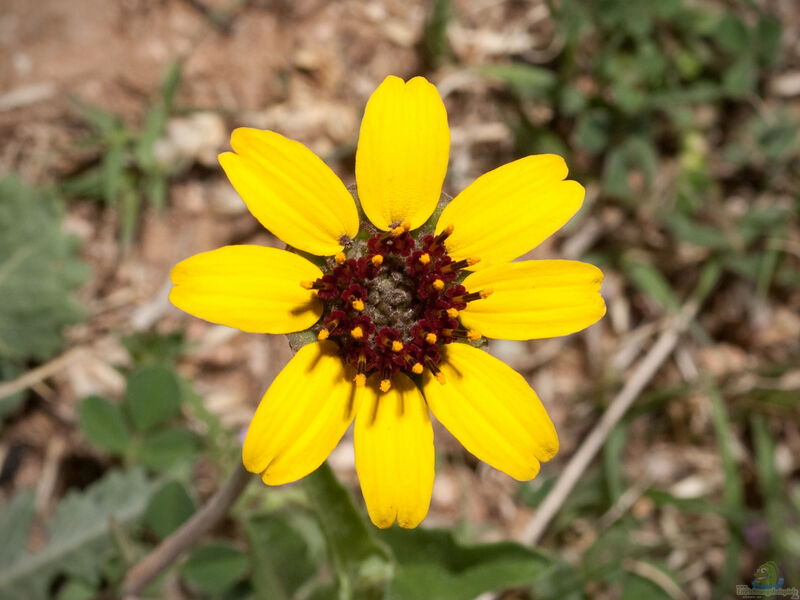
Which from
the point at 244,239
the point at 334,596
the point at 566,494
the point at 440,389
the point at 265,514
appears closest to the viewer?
the point at 440,389

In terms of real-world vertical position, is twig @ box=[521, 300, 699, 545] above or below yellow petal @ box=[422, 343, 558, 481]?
below

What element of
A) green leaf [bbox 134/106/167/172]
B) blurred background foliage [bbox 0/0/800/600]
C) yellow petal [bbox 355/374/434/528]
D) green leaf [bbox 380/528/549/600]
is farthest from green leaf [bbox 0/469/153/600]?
yellow petal [bbox 355/374/434/528]

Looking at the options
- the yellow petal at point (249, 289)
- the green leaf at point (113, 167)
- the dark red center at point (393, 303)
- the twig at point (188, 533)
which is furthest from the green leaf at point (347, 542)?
the green leaf at point (113, 167)

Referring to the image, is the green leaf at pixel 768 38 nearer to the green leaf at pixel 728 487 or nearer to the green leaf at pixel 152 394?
the green leaf at pixel 728 487

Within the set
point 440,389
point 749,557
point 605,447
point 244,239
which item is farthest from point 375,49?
point 749,557

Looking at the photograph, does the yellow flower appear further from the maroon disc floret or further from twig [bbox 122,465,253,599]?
twig [bbox 122,465,253,599]

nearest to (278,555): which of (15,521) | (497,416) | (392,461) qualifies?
(15,521)

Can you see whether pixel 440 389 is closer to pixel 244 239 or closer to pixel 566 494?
pixel 566 494
